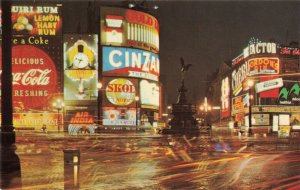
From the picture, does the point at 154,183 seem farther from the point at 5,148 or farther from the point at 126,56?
the point at 126,56

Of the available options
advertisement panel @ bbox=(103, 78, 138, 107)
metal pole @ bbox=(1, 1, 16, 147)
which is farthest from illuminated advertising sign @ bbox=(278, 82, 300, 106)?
metal pole @ bbox=(1, 1, 16, 147)

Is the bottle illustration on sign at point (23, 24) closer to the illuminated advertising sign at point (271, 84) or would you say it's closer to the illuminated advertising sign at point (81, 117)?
the illuminated advertising sign at point (81, 117)

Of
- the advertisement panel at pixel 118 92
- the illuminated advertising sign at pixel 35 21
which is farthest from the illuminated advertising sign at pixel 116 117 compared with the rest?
the illuminated advertising sign at pixel 35 21

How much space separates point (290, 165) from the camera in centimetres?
1591

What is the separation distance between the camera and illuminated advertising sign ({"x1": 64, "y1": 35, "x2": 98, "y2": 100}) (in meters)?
72.1

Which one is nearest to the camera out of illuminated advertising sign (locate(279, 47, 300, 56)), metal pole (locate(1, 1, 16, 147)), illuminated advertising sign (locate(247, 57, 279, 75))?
metal pole (locate(1, 1, 16, 147))

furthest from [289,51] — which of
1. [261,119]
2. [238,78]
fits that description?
[238,78]

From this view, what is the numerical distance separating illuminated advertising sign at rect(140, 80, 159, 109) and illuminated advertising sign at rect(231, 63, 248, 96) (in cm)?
1643

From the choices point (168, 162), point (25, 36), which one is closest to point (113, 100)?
point (25, 36)

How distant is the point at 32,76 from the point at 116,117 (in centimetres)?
1517

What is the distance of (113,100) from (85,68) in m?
7.06

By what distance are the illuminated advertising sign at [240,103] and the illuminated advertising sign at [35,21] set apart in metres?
35.8

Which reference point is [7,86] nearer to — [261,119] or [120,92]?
[120,92]

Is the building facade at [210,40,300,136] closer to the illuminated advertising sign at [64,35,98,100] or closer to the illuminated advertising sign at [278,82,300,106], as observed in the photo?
the illuminated advertising sign at [278,82,300,106]
